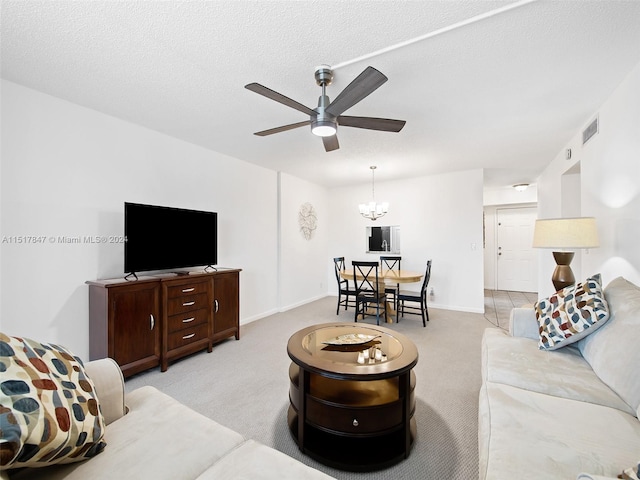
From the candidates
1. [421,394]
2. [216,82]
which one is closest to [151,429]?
[421,394]

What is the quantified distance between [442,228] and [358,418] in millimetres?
4416

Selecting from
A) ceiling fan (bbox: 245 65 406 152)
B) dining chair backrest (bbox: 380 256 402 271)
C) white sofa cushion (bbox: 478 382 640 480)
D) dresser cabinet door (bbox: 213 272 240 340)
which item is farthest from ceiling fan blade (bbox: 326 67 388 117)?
dining chair backrest (bbox: 380 256 402 271)

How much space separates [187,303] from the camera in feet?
10.1

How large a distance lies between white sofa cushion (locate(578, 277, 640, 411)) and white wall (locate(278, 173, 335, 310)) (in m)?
4.12

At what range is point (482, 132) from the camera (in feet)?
10.9

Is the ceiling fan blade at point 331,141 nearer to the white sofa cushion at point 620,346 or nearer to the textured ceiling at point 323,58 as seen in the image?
the textured ceiling at point 323,58

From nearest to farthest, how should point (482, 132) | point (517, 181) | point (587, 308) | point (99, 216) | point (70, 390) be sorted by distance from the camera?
point (70, 390) → point (587, 308) → point (99, 216) → point (482, 132) → point (517, 181)

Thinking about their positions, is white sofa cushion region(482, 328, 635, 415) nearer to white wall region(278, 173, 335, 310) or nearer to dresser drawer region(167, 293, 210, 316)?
dresser drawer region(167, 293, 210, 316)

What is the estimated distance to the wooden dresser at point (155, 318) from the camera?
99.8 inches

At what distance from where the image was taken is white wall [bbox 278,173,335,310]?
5219 mm

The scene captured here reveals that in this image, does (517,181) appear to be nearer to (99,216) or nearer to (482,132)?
(482,132)

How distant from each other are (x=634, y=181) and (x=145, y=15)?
3470 mm

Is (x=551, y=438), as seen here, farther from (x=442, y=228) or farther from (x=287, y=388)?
(x=442, y=228)

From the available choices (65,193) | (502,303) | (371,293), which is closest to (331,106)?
(65,193)
